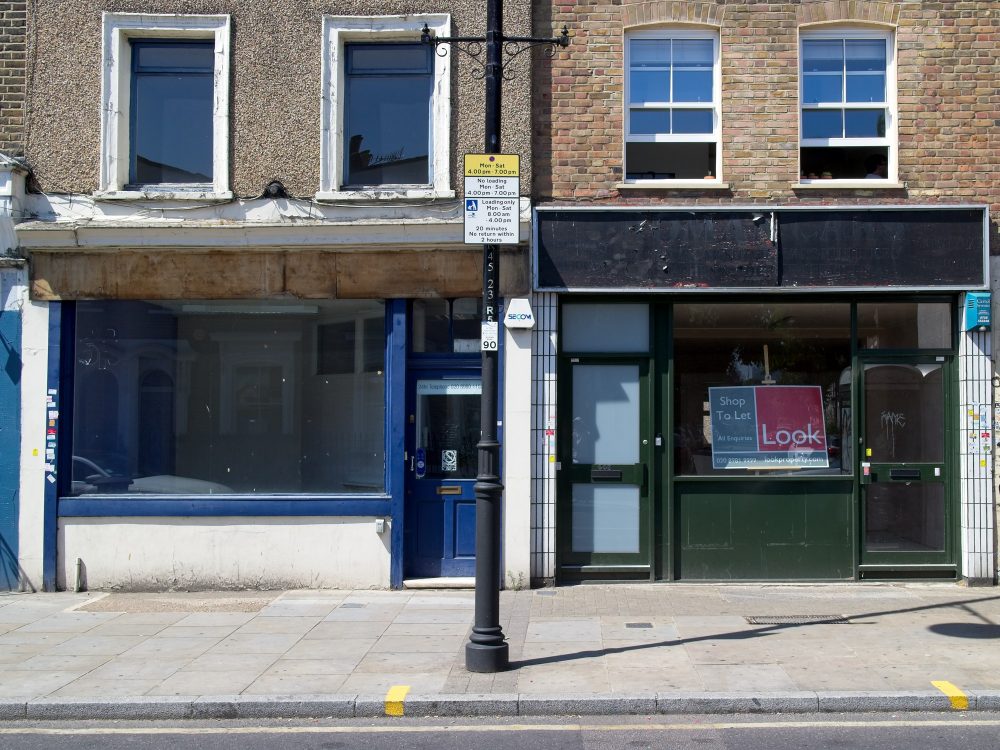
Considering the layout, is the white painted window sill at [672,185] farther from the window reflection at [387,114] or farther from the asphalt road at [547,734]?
the asphalt road at [547,734]

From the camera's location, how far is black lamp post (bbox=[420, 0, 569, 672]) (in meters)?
7.52

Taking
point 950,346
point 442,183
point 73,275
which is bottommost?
point 950,346

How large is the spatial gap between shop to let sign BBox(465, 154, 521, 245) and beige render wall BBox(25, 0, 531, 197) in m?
2.96

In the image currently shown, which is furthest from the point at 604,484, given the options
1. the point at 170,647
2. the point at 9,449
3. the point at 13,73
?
the point at 13,73

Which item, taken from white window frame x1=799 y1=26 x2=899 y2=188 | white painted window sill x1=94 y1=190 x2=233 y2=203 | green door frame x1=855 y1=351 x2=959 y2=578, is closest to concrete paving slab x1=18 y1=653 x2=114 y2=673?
white painted window sill x1=94 y1=190 x2=233 y2=203

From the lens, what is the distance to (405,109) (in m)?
11.1

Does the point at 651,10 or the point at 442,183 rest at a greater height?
the point at 651,10

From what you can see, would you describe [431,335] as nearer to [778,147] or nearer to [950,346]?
[778,147]

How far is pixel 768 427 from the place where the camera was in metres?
10.8

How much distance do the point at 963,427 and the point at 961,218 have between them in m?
2.29

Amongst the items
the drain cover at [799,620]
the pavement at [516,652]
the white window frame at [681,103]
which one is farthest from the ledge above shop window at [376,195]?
the drain cover at [799,620]

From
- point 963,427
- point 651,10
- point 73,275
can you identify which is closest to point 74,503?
point 73,275

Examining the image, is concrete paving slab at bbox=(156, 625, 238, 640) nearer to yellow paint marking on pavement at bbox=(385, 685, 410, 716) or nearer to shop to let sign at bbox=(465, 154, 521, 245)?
yellow paint marking on pavement at bbox=(385, 685, 410, 716)

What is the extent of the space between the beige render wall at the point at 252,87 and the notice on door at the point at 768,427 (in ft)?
12.6
